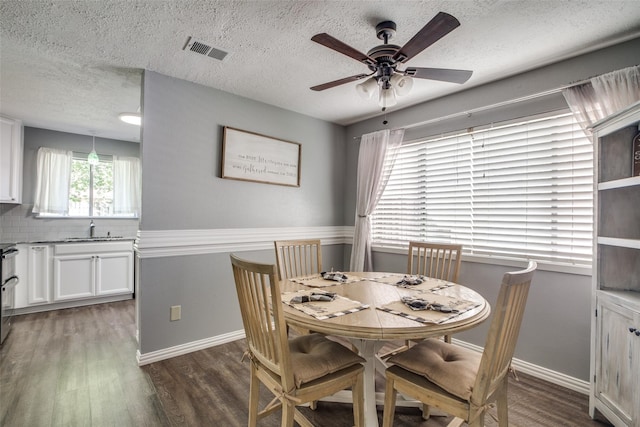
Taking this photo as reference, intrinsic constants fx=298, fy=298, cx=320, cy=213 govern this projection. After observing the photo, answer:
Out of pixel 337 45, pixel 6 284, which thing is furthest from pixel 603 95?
pixel 6 284

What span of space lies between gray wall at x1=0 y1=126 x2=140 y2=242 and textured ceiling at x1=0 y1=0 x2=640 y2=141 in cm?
132

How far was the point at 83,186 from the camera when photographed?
4.47 metres

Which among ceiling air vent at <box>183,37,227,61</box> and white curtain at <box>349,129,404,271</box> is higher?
ceiling air vent at <box>183,37,227,61</box>

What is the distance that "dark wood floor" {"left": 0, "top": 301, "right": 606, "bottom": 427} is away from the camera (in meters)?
1.80

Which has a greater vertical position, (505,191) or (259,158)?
(259,158)

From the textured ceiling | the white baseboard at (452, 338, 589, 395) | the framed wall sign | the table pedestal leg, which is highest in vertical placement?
the textured ceiling

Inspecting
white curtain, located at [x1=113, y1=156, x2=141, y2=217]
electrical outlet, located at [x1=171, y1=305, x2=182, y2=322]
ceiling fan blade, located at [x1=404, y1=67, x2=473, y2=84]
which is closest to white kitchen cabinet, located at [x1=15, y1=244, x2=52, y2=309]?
white curtain, located at [x1=113, y1=156, x2=141, y2=217]

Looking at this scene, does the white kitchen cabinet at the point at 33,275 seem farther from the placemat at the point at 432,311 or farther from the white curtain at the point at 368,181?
the placemat at the point at 432,311

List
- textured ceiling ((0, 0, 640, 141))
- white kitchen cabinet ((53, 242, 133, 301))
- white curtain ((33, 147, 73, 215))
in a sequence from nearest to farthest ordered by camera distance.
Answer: textured ceiling ((0, 0, 640, 141)) < white kitchen cabinet ((53, 242, 133, 301)) < white curtain ((33, 147, 73, 215))

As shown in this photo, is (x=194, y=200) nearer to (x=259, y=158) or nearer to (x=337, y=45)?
(x=259, y=158)

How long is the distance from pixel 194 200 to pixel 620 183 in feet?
10.1

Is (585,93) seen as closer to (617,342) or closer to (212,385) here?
(617,342)

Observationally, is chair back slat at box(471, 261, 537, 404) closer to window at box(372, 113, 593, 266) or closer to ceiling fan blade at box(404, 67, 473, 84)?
ceiling fan blade at box(404, 67, 473, 84)

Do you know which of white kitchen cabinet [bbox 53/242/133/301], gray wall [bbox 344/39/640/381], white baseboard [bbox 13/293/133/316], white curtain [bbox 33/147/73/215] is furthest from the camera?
white curtain [bbox 33/147/73/215]
